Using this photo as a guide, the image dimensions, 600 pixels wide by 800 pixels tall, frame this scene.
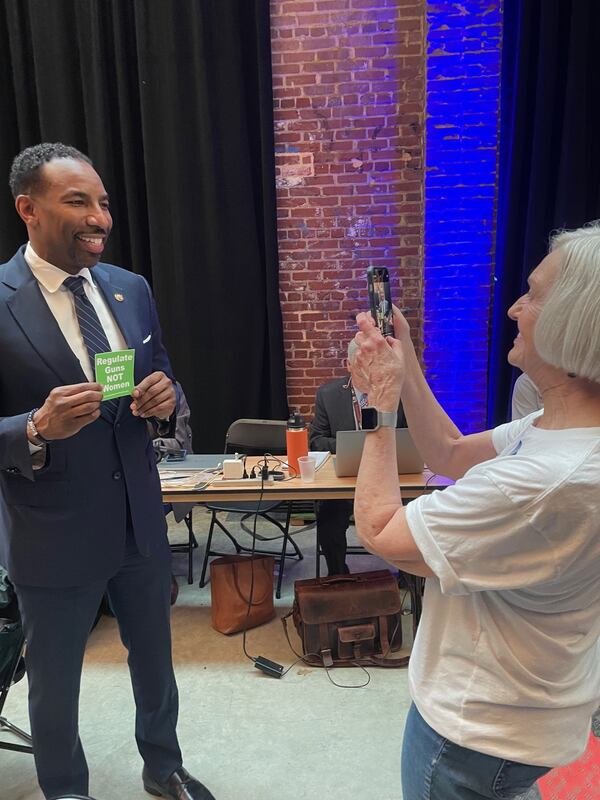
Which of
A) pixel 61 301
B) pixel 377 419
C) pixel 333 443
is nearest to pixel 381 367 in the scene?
pixel 377 419

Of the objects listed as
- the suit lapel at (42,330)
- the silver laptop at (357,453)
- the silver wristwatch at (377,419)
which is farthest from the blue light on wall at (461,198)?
the silver wristwatch at (377,419)

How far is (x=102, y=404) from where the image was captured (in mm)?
1409

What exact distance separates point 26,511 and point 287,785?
1252mm

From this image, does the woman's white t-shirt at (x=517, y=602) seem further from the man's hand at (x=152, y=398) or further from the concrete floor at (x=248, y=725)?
the concrete floor at (x=248, y=725)

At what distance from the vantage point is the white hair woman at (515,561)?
29.0 inches

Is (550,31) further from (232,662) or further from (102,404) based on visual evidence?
(232,662)

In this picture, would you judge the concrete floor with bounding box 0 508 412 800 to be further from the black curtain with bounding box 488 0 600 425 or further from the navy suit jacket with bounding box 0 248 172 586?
the black curtain with bounding box 488 0 600 425

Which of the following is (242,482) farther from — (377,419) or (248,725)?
(377,419)

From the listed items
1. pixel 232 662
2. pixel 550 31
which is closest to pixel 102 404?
pixel 232 662

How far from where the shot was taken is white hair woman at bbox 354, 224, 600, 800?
736 mm

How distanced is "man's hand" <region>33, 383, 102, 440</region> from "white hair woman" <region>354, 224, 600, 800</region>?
2.14ft

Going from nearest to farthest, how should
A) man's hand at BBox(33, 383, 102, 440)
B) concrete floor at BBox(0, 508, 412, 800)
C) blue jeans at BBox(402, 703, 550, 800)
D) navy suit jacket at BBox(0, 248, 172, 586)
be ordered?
blue jeans at BBox(402, 703, 550, 800), man's hand at BBox(33, 383, 102, 440), navy suit jacket at BBox(0, 248, 172, 586), concrete floor at BBox(0, 508, 412, 800)

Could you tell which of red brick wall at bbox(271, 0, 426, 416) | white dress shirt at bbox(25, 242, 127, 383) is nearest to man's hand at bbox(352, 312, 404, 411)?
white dress shirt at bbox(25, 242, 127, 383)

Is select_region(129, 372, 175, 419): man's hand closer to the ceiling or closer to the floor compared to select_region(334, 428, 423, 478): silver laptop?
closer to the ceiling
